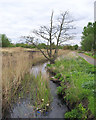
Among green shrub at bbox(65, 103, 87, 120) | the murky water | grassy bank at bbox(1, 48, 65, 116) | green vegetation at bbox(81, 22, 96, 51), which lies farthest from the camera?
green vegetation at bbox(81, 22, 96, 51)

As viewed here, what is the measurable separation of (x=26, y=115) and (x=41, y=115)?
38cm

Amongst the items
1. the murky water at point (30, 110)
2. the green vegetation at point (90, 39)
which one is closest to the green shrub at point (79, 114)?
the murky water at point (30, 110)

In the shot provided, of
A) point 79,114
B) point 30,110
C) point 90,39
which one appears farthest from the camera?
point 90,39

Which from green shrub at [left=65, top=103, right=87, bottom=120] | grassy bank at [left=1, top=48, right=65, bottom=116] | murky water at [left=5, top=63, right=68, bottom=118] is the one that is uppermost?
grassy bank at [left=1, top=48, right=65, bottom=116]

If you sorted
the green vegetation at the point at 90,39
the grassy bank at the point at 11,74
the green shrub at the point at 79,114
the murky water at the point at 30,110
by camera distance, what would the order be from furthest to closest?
the green vegetation at the point at 90,39 → the grassy bank at the point at 11,74 → the murky water at the point at 30,110 → the green shrub at the point at 79,114

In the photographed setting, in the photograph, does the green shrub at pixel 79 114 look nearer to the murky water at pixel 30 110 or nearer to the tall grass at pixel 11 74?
the murky water at pixel 30 110

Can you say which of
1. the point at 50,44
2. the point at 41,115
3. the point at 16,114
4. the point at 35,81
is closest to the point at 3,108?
the point at 16,114

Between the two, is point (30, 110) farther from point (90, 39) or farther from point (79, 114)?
point (90, 39)

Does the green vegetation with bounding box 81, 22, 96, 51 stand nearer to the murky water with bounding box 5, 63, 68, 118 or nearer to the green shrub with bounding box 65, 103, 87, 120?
the murky water with bounding box 5, 63, 68, 118

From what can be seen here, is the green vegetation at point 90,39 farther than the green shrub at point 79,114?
Yes

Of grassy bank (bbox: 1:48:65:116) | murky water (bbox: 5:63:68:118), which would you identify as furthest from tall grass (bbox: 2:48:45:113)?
murky water (bbox: 5:63:68:118)

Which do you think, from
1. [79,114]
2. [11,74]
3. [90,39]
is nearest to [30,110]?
[79,114]

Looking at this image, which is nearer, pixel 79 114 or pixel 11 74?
pixel 79 114

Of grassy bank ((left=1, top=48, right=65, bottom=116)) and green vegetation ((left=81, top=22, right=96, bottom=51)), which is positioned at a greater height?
green vegetation ((left=81, top=22, right=96, bottom=51))
